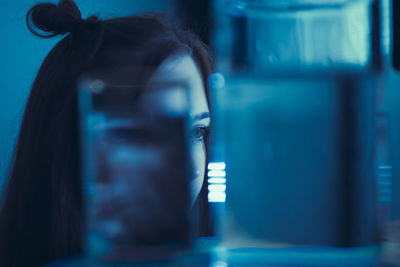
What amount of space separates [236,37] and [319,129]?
115 mm

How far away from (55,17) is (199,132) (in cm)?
31

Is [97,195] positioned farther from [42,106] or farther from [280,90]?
[42,106]

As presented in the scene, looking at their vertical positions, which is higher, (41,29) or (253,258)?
(41,29)

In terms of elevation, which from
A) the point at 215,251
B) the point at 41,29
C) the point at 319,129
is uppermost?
the point at 41,29

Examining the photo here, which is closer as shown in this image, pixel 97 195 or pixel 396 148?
pixel 97 195

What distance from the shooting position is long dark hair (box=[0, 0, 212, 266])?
1.81 ft

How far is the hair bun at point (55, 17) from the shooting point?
1.81ft

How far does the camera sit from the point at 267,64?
0.31 m

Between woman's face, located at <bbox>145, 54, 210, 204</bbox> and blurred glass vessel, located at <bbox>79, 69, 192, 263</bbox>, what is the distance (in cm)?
23

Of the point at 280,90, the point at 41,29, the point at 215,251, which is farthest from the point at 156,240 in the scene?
the point at 41,29

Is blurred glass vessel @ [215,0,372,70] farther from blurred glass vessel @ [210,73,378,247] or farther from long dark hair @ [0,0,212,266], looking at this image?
long dark hair @ [0,0,212,266]

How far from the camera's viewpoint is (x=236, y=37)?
32cm

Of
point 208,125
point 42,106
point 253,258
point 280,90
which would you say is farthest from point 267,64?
point 42,106

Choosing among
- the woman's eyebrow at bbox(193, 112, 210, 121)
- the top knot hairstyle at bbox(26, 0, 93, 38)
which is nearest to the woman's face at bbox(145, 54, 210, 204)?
the woman's eyebrow at bbox(193, 112, 210, 121)
